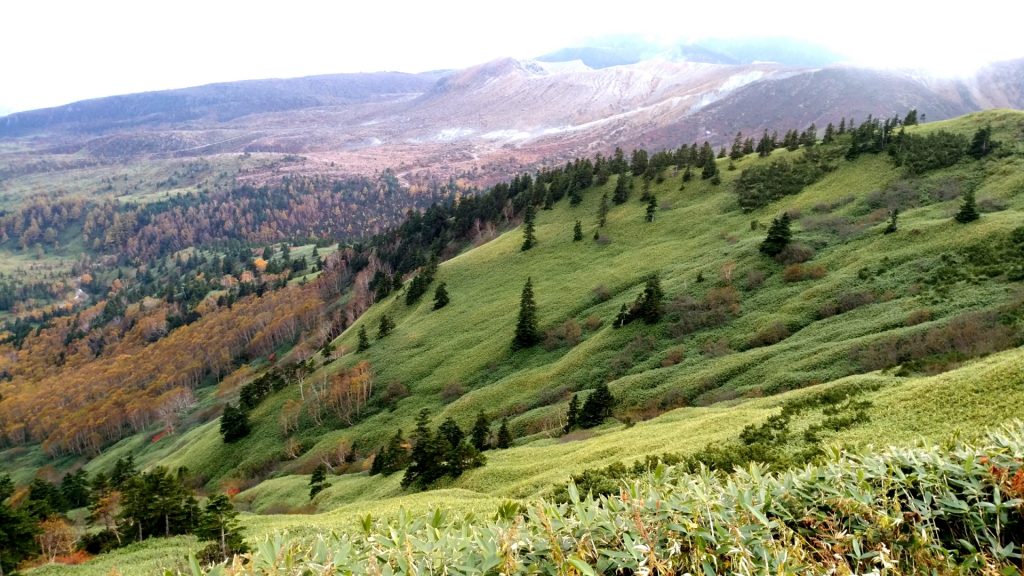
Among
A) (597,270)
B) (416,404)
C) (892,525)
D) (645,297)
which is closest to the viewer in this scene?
(892,525)

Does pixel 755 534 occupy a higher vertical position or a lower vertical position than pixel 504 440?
higher

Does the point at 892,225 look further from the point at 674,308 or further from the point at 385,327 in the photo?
the point at 385,327

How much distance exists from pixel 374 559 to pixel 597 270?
87.8m

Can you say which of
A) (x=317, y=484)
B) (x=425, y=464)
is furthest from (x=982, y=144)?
(x=317, y=484)

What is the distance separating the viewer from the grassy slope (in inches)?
1113

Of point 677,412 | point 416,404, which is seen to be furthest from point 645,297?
point 416,404

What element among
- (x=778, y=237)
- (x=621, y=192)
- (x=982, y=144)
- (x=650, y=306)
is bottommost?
(x=650, y=306)

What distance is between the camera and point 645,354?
6034cm

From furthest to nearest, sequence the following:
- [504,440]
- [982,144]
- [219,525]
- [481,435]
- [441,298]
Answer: [441,298], [982,144], [481,435], [504,440], [219,525]

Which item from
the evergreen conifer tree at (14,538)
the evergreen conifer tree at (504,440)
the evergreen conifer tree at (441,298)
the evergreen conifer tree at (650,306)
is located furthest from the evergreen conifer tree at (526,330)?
the evergreen conifer tree at (14,538)

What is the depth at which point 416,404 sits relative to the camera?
75.1 metres

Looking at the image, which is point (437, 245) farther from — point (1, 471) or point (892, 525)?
point (892, 525)

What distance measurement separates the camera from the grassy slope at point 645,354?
1113 inches

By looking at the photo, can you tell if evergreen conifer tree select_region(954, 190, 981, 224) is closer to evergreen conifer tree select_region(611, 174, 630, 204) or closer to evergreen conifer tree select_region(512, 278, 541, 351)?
evergreen conifer tree select_region(512, 278, 541, 351)
